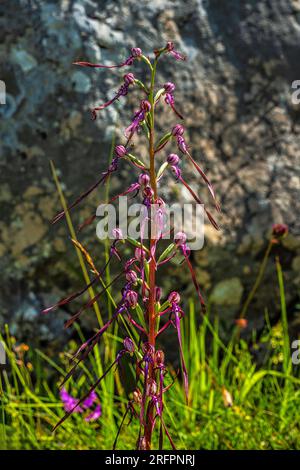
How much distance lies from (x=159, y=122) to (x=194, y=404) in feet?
3.68

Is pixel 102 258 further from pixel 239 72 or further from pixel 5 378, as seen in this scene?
pixel 239 72

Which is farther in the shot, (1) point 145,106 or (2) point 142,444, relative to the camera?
(2) point 142,444

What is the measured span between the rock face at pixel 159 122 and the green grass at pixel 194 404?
177mm

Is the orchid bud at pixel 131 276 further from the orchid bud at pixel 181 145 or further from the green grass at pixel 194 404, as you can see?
the green grass at pixel 194 404

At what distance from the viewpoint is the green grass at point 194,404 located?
244cm

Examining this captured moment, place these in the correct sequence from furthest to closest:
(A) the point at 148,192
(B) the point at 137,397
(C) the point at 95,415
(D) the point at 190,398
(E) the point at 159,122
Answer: (E) the point at 159,122 → (D) the point at 190,398 → (C) the point at 95,415 → (B) the point at 137,397 → (A) the point at 148,192

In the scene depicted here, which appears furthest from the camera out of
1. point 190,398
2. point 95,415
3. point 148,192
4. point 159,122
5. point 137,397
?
point 159,122

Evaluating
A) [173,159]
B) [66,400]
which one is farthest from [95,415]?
[173,159]

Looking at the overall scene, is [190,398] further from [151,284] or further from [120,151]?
[120,151]

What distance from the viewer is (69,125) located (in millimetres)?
2945

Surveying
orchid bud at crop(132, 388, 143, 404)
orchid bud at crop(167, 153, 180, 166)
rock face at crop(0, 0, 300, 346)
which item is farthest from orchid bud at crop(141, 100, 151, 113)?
rock face at crop(0, 0, 300, 346)

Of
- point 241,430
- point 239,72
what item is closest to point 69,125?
point 239,72

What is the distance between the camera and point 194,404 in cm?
268

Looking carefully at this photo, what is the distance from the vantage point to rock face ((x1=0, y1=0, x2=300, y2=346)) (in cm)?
295
